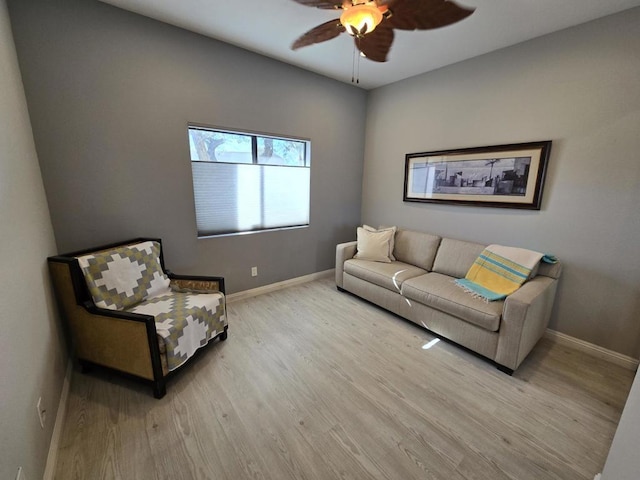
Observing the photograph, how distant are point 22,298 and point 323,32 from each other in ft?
7.64

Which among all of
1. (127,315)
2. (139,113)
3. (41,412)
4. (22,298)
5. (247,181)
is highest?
(139,113)

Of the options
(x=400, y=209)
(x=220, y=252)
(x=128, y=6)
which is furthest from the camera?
(x=400, y=209)

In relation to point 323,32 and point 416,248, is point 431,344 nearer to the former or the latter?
point 416,248

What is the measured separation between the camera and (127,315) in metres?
1.62

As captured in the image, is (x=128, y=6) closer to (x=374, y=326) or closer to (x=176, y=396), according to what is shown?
(x=176, y=396)

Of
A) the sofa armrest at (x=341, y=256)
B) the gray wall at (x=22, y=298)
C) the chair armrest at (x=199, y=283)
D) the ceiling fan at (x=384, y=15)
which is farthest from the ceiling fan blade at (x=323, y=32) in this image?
the sofa armrest at (x=341, y=256)

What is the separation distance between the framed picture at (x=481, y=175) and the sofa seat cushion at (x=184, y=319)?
2.67m

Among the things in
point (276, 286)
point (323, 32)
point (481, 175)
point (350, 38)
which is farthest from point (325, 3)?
point (276, 286)

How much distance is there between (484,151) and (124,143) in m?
3.41

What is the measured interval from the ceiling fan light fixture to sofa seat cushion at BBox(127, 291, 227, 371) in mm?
2127

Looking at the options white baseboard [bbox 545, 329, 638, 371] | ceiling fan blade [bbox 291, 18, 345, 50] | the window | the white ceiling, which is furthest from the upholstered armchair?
white baseboard [bbox 545, 329, 638, 371]

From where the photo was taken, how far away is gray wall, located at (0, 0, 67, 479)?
1.00 metres

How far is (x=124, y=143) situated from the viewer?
2182 mm

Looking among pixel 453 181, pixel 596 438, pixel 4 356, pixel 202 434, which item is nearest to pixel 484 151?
pixel 453 181
